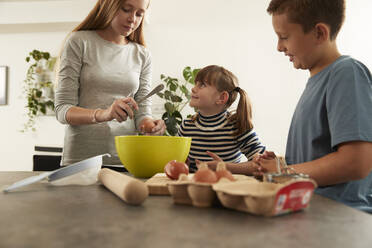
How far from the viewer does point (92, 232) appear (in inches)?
14.2

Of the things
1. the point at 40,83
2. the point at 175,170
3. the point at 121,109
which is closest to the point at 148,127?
the point at 121,109

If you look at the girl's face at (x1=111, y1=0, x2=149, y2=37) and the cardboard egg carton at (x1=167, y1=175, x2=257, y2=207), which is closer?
the cardboard egg carton at (x1=167, y1=175, x2=257, y2=207)

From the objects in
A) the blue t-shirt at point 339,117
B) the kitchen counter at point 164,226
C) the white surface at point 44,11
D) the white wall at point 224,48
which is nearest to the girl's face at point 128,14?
the blue t-shirt at point 339,117

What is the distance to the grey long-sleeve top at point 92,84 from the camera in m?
1.36

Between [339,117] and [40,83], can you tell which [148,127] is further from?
[40,83]

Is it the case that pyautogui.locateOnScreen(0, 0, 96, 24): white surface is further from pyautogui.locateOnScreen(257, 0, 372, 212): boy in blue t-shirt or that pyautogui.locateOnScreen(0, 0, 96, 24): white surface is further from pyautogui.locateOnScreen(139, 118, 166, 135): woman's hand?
pyautogui.locateOnScreen(257, 0, 372, 212): boy in blue t-shirt

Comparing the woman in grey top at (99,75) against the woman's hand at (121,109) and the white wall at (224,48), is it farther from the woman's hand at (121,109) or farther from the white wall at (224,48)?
the white wall at (224,48)

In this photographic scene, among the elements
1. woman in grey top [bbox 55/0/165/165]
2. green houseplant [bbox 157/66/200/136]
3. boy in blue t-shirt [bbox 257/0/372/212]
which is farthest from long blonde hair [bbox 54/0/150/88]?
green houseplant [bbox 157/66/200/136]

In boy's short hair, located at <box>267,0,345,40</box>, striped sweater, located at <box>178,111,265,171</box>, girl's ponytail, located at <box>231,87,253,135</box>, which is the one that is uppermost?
boy's short hair, located at <box>267,0,345,40</box>

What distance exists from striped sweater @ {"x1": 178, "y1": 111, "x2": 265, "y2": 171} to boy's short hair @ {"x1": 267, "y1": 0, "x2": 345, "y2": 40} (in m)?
0.61

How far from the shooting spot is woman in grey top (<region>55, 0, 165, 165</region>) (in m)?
1.35

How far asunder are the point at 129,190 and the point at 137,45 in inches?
46.9

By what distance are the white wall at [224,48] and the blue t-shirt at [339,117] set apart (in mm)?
2727

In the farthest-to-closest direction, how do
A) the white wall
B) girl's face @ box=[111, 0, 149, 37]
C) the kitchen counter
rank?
the white wall → girl's face @ box=[111, 0, 149, 37] → the kitchen counter
